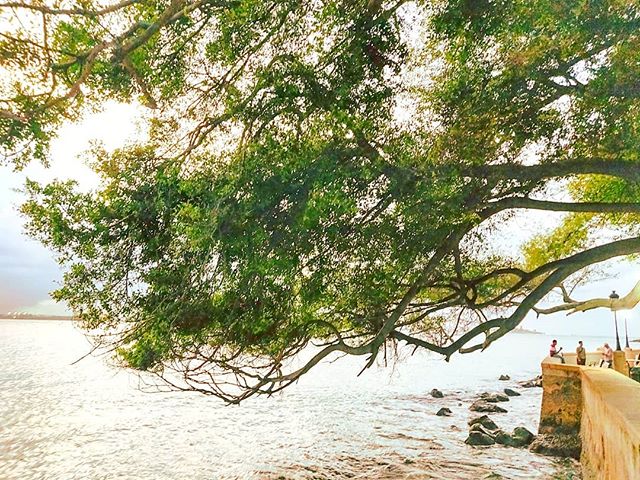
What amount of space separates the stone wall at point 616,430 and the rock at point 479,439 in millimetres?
7748

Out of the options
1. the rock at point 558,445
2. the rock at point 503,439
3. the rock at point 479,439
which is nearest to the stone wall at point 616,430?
the rock at point 558,445

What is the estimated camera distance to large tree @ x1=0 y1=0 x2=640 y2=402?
6.06 meters

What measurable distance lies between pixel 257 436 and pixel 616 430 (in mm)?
18848

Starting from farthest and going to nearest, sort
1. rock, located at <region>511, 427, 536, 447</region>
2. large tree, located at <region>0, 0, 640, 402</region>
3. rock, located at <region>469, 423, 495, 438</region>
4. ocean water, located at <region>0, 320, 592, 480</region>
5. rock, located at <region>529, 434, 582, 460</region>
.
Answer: rock, located at <region>469, 423, 495, 438</region>
rock, located at <region>511, 427, 536, 447</region>
ocean water, located at <region>0, 320, 592, 480</region>
rock, located at <region>529, 434, 582, 460</region>
large tree, located at <region>0, 0, 640, 402</region>

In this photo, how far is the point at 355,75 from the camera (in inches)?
255

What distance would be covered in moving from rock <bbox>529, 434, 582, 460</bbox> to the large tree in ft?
27.3

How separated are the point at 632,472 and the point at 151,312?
6211 mm

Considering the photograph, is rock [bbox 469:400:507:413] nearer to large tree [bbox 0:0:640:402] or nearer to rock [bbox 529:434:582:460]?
rock [bbox 529:434:582:460]

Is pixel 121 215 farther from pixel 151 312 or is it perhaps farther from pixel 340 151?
pixel 340 151

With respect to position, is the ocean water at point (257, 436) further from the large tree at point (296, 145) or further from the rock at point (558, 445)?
the large tree at point (296, 145)

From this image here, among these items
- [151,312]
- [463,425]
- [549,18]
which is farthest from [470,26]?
[463,425]

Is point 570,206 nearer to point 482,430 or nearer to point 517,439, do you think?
point 517,439

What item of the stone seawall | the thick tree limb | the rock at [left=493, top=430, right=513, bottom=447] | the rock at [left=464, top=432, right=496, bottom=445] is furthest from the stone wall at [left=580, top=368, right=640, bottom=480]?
the rock at [left=464, top=432, right=496, bottom=445]

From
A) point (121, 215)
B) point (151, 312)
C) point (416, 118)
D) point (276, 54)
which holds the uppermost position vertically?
point (276, 54)
